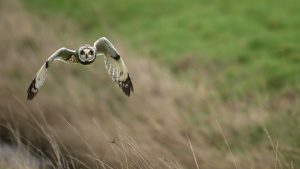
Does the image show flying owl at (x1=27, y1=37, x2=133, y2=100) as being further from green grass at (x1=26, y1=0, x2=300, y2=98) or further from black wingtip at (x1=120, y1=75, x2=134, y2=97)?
green grass at (x1=26, y1=0, x2=300, y2=98)

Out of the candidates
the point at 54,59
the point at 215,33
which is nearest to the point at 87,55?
the point at 54,59

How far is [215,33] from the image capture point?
1181 centimetres

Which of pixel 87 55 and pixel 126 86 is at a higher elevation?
pixel 87 55

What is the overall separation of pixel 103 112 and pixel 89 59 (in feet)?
14.9

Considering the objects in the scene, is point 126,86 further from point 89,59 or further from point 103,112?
point 103,112

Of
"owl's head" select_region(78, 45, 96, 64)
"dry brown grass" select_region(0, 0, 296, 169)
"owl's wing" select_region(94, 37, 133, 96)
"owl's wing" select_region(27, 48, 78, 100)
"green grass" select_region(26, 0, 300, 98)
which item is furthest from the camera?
"green grass" select_region(26, 0, 300, 98)

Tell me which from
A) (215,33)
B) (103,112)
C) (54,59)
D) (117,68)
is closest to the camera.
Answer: (54,59)

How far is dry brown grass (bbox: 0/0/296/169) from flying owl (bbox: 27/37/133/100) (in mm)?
1658

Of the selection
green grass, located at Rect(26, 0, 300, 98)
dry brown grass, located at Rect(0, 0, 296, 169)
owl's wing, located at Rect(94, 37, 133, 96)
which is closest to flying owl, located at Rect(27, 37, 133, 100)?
owl's wing, located at Rect(94, 37, 133, 96)

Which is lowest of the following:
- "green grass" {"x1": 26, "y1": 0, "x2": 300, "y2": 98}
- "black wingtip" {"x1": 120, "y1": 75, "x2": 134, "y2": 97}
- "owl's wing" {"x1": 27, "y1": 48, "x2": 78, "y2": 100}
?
"green grass" {"x1": 26, "y1": 0, "x2": 300, "y2": 98}

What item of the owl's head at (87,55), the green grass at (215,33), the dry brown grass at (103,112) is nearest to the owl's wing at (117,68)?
→ the owl's head at (87,55)

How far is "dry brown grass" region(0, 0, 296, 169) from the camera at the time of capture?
24.3 ft

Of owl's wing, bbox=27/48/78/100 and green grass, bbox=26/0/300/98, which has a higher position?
owl's wing, bbox=27/48/78/100

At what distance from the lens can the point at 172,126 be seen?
8102mm
